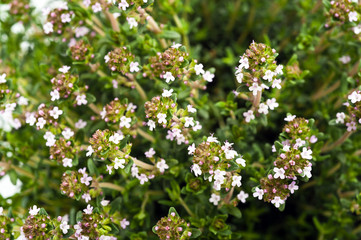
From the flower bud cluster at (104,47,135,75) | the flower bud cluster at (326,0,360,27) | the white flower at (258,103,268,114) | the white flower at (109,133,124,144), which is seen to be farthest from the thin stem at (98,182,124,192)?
the flower bud cluster at (326,0,360,27)

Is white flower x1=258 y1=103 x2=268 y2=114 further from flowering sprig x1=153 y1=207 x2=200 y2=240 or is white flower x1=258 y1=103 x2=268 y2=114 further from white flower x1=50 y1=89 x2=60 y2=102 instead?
white flower x1=50 y1=89 x2=60 y2=102

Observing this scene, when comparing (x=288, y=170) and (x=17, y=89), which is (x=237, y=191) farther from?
(x=17, y=89)

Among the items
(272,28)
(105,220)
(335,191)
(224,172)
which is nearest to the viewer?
(224,172)

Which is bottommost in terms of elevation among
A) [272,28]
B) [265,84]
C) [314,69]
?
[265,84]

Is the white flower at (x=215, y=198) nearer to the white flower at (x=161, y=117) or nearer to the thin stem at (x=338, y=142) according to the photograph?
the white flower at (x=161, y=117)

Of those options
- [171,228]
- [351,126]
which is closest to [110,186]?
[171,228]

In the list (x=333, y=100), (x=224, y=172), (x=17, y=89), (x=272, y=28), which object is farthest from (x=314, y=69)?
(x=17, y=89)
